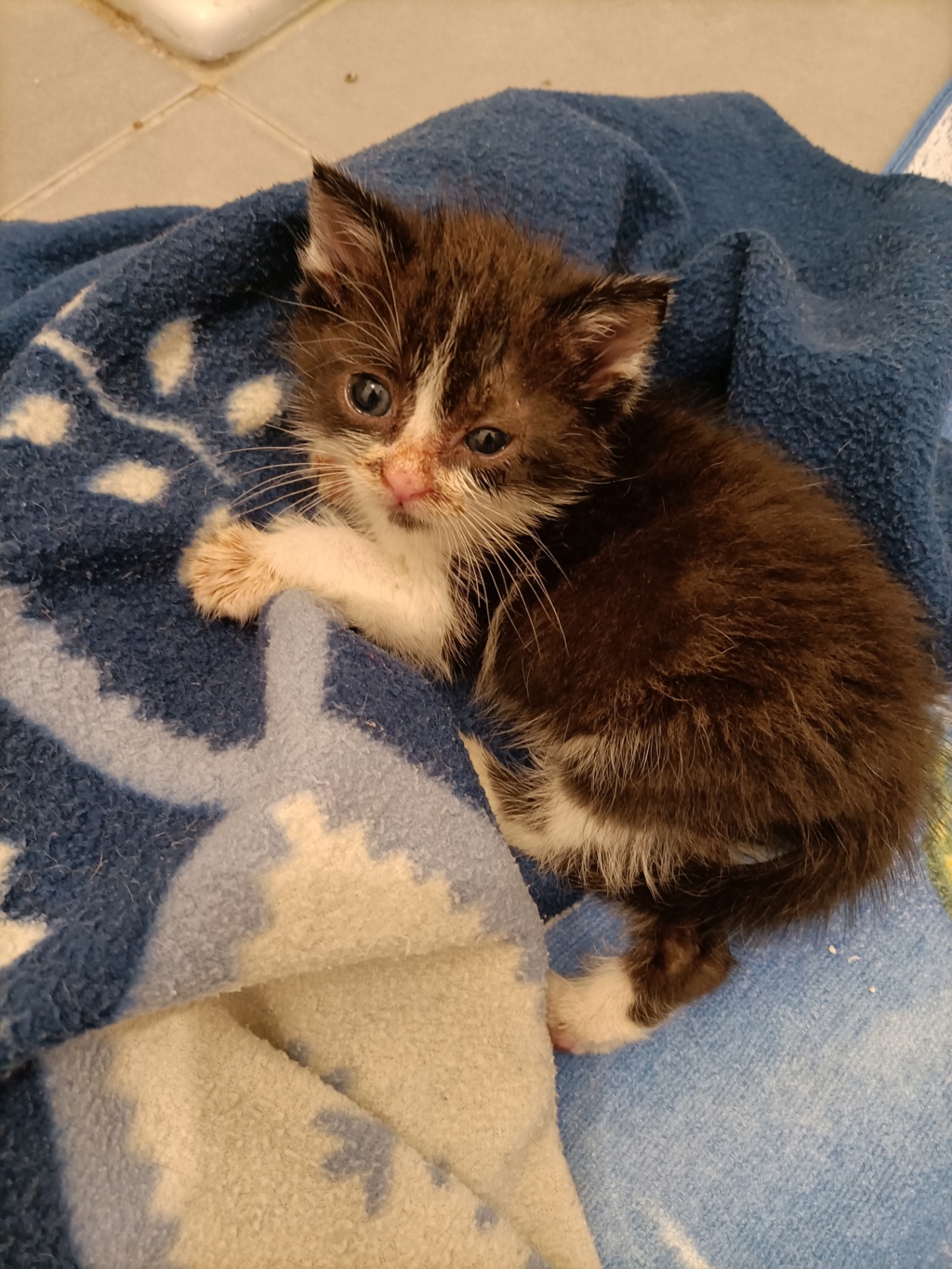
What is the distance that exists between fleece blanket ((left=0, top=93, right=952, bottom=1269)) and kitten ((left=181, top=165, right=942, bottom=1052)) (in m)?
0.11

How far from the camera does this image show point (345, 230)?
1.13m

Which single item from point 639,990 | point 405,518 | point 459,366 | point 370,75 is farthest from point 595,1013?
point 370,75

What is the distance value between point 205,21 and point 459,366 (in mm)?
1499

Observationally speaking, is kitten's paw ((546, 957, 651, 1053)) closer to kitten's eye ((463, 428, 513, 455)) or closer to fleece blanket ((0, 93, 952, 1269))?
fleece blanket ((0, 93, 952, 1269))

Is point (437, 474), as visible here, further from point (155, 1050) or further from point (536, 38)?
point (536, 38)

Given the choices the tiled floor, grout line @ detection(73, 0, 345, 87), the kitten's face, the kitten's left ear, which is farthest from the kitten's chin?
grout line @ detection(73, 0, 345, 87)

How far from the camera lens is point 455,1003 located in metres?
1.12

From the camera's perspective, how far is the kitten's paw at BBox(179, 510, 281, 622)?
1206 millimetres

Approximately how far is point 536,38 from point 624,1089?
2.32 metres

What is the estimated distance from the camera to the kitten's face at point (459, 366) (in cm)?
109

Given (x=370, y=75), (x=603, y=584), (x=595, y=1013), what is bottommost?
(x=595, y=1013)

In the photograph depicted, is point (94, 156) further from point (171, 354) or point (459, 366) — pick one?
point (459, 366)

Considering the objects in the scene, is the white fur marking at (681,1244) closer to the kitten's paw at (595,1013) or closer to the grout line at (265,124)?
the kitten's paw at (595,1013)

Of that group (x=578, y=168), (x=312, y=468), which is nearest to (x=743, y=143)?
(x=578, y=168)
